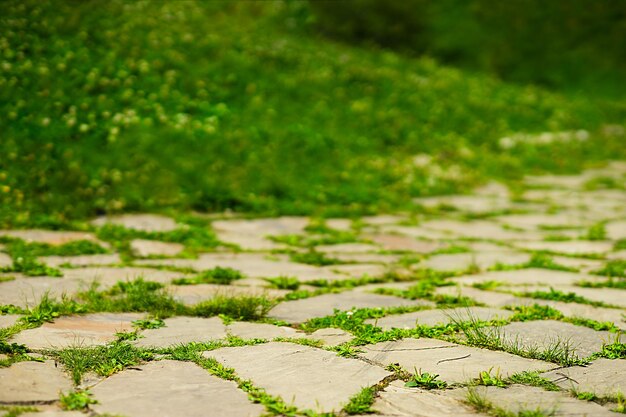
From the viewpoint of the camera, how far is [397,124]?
9078mm

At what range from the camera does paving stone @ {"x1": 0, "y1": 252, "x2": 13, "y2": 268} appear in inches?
162

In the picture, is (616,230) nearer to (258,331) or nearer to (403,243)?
(403,243)

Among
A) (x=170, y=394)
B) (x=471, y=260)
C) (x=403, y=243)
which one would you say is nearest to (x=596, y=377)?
(x=170, y=394)

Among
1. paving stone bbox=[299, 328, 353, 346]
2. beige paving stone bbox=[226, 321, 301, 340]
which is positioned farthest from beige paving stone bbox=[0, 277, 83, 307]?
paving stone bbox=[299, 328, 353, 346]

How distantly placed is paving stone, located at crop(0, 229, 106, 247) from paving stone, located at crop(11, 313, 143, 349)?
161 cm

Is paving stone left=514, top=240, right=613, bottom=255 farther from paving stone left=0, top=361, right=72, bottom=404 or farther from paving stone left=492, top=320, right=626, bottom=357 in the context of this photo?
paving stone left=0, top=361, right=72, bottom=404

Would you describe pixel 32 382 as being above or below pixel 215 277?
below

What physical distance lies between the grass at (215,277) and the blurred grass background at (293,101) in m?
1.67

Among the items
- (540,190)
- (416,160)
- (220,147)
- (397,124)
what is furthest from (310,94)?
(540,190)

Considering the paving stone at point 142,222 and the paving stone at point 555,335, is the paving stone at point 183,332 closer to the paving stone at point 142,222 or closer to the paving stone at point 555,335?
the paving stone at point 555,335

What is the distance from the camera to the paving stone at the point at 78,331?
2854mm

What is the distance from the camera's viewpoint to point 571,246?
5.30m

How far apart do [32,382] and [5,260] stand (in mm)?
2036

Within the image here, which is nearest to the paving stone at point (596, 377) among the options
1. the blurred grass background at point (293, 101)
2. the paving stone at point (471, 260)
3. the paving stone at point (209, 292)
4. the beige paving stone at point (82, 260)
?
the paving stone at point (209, 292)
